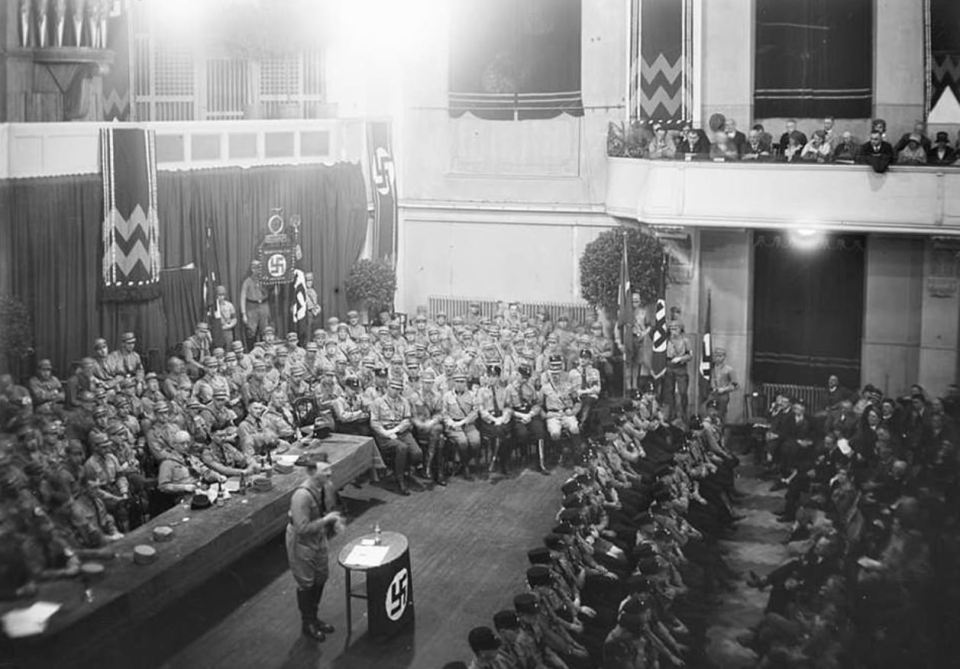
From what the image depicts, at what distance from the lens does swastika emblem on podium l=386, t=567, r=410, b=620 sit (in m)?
9.09

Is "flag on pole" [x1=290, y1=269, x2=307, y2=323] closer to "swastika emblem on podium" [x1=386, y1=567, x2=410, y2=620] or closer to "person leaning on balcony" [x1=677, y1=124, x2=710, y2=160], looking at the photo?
"person leaning on balcony" [x1=677, y1=124, x2=710, y2=160]

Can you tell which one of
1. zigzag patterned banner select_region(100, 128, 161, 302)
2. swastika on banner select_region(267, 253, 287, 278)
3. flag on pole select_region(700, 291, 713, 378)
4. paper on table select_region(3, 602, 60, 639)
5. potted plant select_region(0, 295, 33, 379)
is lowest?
paper on table select_region(3, 602, 60, 639)

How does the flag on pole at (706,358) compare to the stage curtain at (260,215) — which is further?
the flag on pole at (706,358)

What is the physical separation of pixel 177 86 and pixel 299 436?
8.77m

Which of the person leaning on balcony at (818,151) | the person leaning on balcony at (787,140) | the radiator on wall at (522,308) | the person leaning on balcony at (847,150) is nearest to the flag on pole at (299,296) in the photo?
the radiator on wall at (522,308)

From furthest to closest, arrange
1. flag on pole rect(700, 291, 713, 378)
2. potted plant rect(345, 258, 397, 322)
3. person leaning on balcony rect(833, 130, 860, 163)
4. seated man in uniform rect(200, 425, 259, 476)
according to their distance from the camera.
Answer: potted plant rect(345, 258, 397, 322)
flag on pole rect(700, 291, 713, 378)
person leaning on balcony rect(833, 130, 860, 163)
seated man in uniform rect(200, 425, 259, 476)

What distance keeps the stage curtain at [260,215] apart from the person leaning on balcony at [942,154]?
7814 mm

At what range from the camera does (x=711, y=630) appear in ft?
31.1

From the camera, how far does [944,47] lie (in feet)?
50.2

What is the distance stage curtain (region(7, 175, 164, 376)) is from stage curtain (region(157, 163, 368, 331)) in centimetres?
128

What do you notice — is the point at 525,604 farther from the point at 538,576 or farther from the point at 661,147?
the point at 661,147

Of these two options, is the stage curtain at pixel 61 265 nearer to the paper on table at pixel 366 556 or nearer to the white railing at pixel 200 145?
the white railing at pixel 200 145

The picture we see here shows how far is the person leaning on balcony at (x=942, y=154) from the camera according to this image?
46.5 ft

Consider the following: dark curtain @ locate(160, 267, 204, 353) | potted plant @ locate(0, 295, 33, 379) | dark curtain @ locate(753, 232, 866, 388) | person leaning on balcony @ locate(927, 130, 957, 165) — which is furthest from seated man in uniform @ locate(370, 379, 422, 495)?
person leaning on balcony @ locate(927, 130, 957, 165)
